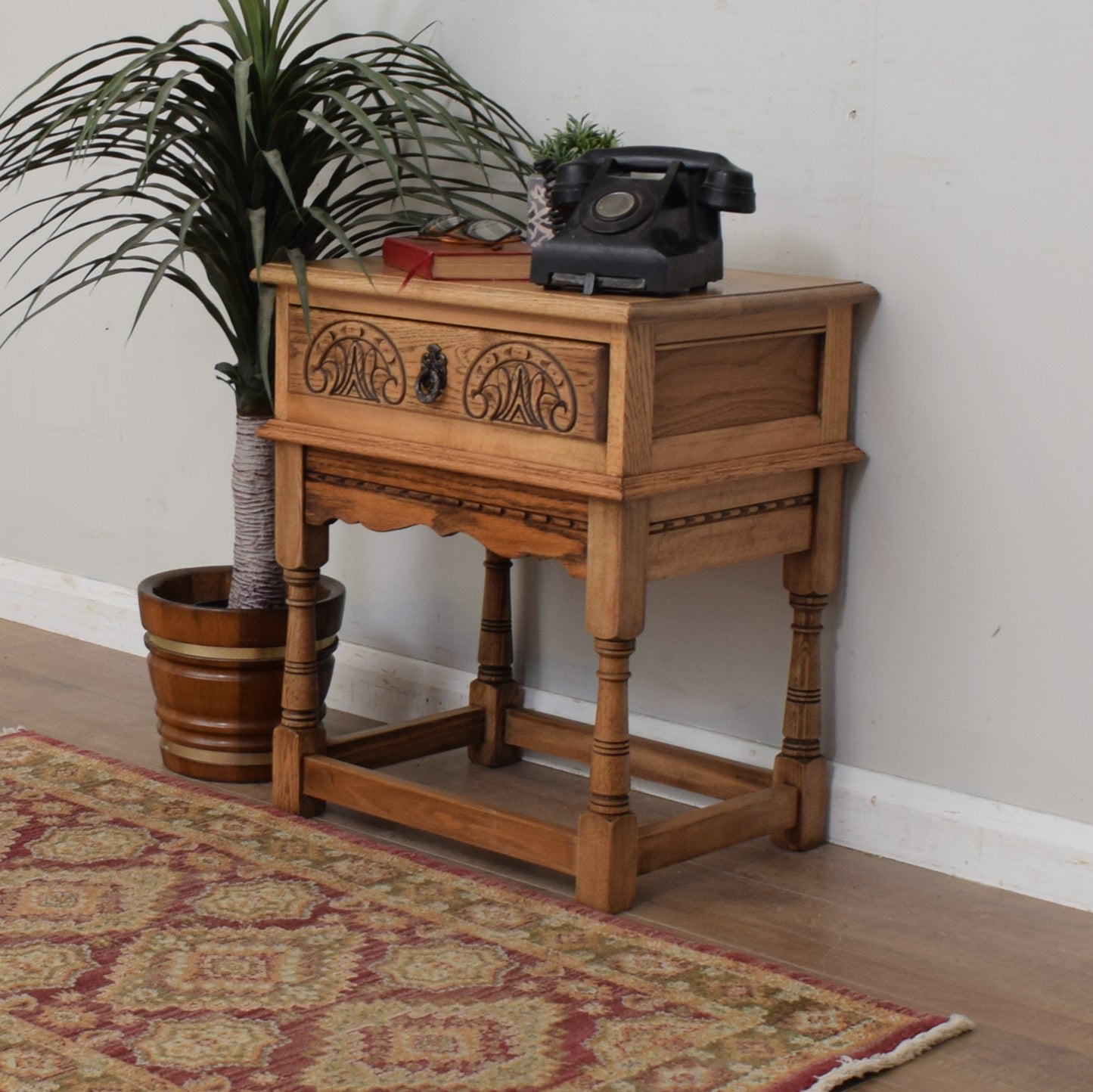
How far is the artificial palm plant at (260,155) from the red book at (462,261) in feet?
0.31

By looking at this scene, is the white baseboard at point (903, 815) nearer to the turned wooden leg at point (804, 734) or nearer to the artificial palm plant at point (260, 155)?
the turned wooden leg at point (804, 734)

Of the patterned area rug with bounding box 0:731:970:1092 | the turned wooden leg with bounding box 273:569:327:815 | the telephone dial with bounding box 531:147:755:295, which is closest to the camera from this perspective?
the patterned area rug with bounding box 0:731:970:1092

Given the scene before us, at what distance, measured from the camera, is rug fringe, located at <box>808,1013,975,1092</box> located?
195 cm

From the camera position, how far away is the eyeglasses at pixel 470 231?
8.59 ft

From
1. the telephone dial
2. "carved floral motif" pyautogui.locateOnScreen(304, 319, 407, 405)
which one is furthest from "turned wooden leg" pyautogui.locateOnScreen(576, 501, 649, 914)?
"carved floral motif" pyautogui.locateOnScreen(304, 319, 407, 405)

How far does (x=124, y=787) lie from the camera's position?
9.54 ft

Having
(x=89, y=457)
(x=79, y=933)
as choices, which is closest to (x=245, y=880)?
(x=79, y=933)

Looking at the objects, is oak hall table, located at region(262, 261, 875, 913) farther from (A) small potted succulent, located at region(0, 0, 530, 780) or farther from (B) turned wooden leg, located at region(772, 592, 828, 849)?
(A) small potted succulent, located at region(0, 0, 530, 780)

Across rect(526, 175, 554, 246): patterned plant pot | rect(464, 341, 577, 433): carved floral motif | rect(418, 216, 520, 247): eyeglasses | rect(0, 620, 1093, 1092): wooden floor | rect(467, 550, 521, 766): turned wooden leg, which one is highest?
rect(526, 175, 554, 246): patterned plant pot

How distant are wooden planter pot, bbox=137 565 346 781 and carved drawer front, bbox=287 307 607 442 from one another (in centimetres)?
44

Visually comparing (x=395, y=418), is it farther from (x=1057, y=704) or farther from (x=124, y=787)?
(x=1057, y=704)

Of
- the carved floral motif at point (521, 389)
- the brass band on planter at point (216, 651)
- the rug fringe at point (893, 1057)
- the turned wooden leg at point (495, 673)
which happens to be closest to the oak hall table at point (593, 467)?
the carved floral motif at point (521, 389)

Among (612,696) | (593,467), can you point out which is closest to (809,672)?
(612,696)

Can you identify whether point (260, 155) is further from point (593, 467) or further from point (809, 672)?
point (809, 672)
